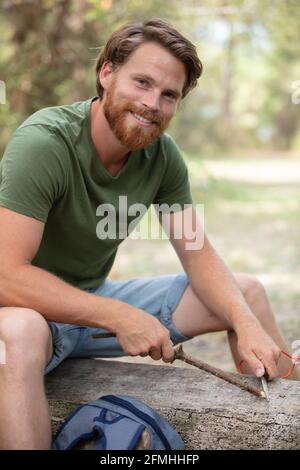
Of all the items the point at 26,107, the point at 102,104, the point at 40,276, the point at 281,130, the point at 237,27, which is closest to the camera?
the point at 40,276

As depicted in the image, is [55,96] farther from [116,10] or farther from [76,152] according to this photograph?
[76,152]

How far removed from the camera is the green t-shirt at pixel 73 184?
7.36ft

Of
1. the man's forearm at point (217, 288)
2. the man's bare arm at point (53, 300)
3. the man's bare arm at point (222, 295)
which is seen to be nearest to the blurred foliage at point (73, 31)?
the man's bare arm at point (222, 295)

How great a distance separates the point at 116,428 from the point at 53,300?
1.53ft

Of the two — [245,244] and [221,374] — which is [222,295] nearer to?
[221,374]

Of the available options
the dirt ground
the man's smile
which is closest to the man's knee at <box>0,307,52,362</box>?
the man's smile

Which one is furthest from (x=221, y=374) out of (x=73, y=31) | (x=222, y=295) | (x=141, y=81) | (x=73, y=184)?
(x=73, y=31)

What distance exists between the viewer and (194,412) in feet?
7.40

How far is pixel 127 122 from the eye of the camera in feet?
8.25

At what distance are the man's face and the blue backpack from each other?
982 millimetres

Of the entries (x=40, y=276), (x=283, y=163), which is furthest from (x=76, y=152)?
(x=283, y=163)

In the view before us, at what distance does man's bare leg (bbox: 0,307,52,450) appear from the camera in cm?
191

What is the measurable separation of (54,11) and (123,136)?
4.61 m

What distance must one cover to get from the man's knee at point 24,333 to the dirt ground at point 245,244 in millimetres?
1873
